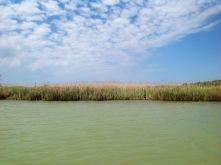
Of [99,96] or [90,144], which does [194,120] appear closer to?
[90,144]

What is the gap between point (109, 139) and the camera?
27.8 feet

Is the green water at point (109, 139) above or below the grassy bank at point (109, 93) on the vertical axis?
below

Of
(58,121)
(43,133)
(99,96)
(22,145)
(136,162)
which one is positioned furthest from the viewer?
(99,96)

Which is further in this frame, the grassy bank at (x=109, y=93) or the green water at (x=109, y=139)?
the grassy bank at (x=109, y=93)

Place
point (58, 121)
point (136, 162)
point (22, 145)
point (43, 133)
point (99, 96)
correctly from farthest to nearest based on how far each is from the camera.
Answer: point (99, 96)
point (58, 121)
point (43, 133)
point (22, 145)
point (136, 162)

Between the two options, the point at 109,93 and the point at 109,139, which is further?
the point at 109,93

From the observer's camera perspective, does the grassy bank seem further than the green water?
Yes

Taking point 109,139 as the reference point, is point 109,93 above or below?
above

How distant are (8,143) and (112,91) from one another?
1455 centimetres

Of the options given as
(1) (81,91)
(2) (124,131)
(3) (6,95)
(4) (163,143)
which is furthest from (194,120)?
(3) (6,95)

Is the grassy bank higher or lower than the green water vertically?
higher

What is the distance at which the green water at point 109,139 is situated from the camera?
6.62 m

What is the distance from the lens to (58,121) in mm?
11484

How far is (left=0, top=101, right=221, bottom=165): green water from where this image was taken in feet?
21.7
